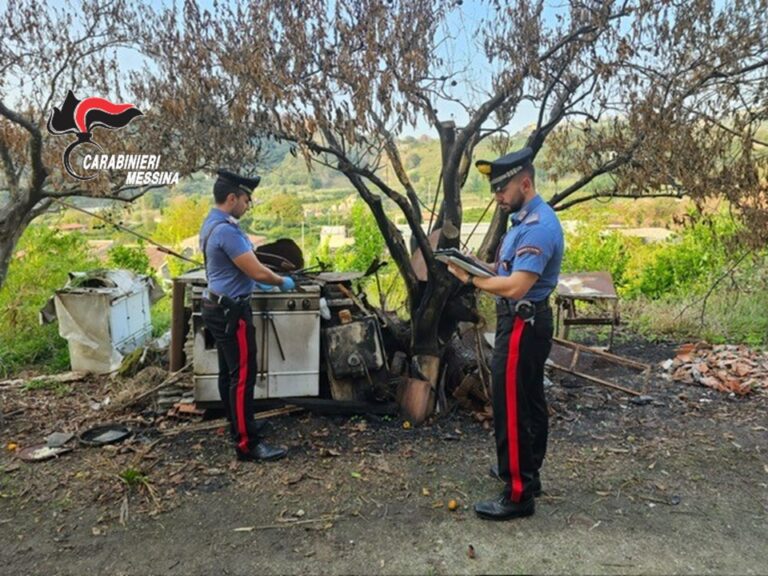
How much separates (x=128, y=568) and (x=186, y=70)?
3.34 m

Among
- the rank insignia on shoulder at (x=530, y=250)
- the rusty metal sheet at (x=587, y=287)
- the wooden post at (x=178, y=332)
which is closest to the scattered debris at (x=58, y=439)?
the wooden post at (x=178, y=332)

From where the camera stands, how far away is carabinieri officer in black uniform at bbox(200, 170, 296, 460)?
11.5 feet

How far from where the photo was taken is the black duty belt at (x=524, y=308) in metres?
2.85

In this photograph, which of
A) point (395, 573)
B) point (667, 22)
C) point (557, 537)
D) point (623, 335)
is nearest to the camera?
point (395, 573)

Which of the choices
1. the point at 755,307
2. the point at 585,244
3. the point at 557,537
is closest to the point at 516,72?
the point at 557,537

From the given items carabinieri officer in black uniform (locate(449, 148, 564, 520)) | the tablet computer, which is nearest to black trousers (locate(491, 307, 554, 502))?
carabinieri officer in black uniform (locate(449, 148, 564, 520))

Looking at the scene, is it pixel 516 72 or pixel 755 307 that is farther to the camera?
pixel 755 307

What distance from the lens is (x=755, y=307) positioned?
7.81 metres

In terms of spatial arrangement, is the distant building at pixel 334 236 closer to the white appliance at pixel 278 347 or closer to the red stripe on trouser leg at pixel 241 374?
the white appliance at pixel 278 347

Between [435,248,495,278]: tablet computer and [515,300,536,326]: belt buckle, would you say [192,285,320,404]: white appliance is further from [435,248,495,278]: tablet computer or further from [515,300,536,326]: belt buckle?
[515,300,536,326]: belt buckle

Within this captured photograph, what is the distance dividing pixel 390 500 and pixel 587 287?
12.1 ft

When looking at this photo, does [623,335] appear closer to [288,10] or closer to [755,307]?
[755,307]

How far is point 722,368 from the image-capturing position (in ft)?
17.7

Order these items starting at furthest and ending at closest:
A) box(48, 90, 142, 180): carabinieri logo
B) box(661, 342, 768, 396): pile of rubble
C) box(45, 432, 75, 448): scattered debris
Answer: box(48, 90, 142, 180): carabinieri logo
box(661, 342, 768, 396): pile of rubble
box(45, 432, 75, 448): scattered debris
